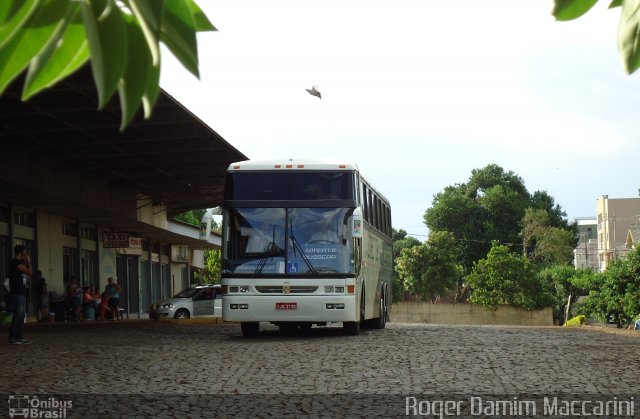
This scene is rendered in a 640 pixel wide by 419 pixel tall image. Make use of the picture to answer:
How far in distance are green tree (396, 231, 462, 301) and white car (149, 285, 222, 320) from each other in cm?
5020

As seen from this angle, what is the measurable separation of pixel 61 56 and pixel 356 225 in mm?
20383

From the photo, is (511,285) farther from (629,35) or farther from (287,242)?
(629,35)

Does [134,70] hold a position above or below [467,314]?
above

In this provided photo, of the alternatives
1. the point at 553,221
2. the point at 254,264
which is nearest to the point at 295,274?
A: the point at 254,264

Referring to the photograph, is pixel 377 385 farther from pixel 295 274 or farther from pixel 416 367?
pixel 295 274

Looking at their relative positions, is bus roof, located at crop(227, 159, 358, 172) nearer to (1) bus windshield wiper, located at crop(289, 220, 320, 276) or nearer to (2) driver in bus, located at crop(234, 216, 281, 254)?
(2) driver in bus, located at crop(234, 216, 281, 254)

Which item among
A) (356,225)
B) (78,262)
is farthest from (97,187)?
(356,225)

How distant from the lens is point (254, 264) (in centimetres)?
2158

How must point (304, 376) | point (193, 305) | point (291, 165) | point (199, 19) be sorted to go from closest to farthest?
point (199, 19) → point (304, 376) → point (291, 165) → point (193, 305)

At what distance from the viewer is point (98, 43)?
1118mm

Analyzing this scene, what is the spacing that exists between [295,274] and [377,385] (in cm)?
1003

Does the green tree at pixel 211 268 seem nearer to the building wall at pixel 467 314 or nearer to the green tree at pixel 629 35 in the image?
the building wall at pixel 467 314

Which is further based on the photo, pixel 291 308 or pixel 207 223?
pixel 207 223

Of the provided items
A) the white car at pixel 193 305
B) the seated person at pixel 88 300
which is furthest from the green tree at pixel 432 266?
the seated person at pixel 88 300
